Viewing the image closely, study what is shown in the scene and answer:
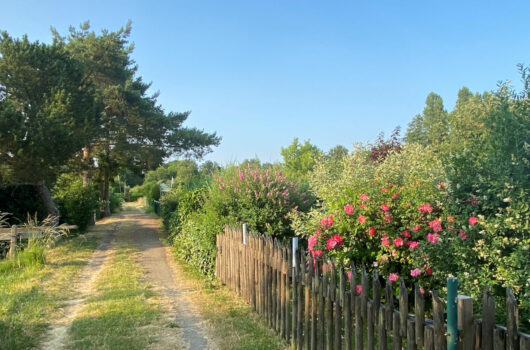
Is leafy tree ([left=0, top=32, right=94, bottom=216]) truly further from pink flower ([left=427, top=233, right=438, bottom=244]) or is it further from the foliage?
pink flower ([left=427, top=233, right=438, bottom=244])

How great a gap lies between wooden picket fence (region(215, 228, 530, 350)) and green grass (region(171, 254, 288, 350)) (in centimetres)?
13

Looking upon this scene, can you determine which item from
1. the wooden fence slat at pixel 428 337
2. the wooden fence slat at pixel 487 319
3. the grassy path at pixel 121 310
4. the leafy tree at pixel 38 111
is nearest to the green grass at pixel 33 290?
the grassy path at pixel 121 310

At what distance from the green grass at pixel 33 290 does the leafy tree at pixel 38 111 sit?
123 inches

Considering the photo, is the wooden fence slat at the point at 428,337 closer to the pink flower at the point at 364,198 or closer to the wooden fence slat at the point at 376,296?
the wooden fence slat at the point at 376,296

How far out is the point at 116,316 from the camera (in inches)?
216

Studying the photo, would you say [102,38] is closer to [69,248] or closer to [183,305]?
[69,248]

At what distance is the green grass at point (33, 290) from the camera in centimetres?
477

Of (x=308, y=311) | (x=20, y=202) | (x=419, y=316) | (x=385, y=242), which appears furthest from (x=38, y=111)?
(x=419, y=316)

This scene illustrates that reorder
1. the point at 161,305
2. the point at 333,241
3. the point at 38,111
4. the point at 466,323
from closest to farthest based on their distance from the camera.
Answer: the point at 466,323, the point at 333,241, the point at 161,305, the point at 38,111

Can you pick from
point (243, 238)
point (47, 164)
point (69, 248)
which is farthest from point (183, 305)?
point (47, 164)

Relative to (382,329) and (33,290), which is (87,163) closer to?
(33,290)

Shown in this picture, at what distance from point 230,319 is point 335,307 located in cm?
245

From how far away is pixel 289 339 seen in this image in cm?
438

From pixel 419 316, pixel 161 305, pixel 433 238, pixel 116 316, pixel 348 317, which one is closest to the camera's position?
pixel 419 316
